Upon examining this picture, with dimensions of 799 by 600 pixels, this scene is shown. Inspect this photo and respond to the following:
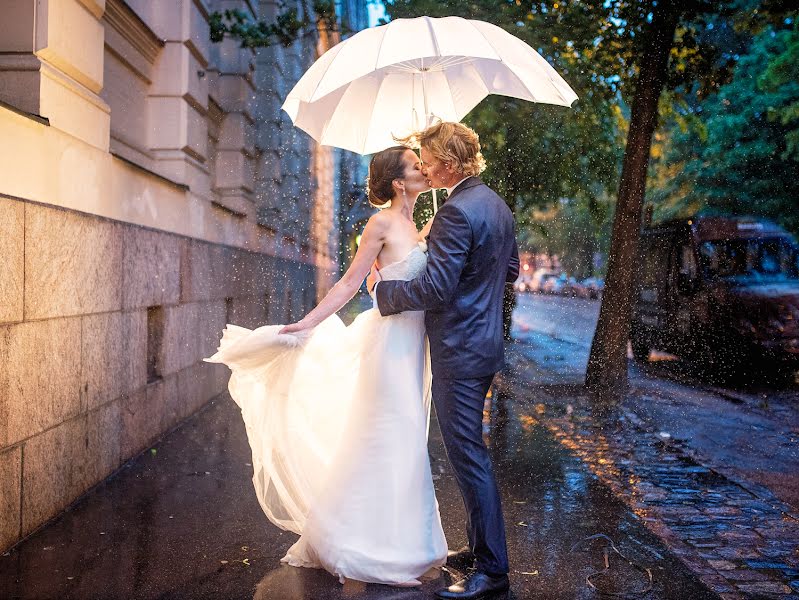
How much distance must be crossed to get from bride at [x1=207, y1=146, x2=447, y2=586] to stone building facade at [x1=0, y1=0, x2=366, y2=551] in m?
1.25

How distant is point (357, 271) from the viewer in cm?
→ 408

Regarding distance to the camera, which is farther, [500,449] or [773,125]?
[773,125]

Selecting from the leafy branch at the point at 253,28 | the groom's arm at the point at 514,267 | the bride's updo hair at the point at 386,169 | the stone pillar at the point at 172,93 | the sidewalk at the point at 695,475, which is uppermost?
the leafy branch at the point at 253,28

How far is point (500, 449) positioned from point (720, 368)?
6799mm

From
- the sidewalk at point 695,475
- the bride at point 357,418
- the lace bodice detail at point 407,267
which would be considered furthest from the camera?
the sidewalk at point 695,475

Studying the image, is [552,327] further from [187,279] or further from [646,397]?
[187,279]

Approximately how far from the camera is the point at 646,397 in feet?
35.7

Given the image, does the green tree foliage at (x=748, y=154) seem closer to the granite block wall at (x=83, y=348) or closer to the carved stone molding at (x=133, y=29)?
the carved stone molding at (x=133, y=29)

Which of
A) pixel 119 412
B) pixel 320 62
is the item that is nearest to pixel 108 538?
pixel 119 412

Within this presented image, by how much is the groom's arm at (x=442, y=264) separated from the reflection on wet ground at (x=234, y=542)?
1.36 m

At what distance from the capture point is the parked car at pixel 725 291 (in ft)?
38.5

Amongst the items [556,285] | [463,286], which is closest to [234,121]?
[463,286]

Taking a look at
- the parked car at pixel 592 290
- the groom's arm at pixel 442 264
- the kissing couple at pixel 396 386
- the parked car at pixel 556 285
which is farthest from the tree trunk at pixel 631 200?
the parked car at pixel 556 285

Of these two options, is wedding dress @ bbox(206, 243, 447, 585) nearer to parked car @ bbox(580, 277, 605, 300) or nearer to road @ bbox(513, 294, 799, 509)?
road @ bbox(513, 294, 799, 509)
